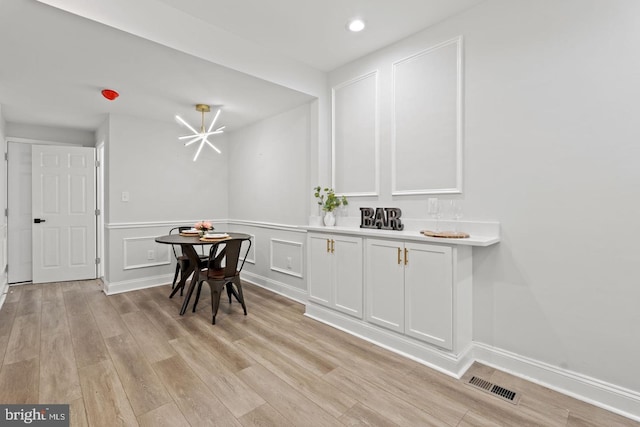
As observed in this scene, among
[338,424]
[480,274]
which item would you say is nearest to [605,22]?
[480,274]

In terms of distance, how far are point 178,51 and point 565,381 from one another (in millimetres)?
3728

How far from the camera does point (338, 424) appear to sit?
169 cm

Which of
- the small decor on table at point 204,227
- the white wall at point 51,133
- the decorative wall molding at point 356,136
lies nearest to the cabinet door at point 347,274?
the decorative wall molding at point 356,136

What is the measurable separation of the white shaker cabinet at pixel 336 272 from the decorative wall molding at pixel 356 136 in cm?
63

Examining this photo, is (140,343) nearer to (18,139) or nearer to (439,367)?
(439,367)

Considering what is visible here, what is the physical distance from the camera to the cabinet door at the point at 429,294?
7.27ft

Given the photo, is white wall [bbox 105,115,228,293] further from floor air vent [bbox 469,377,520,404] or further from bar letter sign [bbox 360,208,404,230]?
floor air vent [bbox 469,377,520,404]

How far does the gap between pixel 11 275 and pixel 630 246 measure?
23.2 ft

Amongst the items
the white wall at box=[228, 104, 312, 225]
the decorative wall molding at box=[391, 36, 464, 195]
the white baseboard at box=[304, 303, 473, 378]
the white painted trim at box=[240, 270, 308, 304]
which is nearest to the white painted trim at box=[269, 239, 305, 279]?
the white painted trim at box=[240, 270, 308, 304]

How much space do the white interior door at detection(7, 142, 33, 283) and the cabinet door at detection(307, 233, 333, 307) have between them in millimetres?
4582

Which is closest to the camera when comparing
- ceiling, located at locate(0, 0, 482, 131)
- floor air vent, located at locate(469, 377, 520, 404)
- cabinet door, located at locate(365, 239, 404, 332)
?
floor air vent, located at locate(469, 377, 520, 404)

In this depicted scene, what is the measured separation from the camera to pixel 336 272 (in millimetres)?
3008

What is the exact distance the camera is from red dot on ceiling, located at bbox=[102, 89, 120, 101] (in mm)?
3307

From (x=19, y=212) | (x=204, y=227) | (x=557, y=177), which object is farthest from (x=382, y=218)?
(x=19, y=212)
